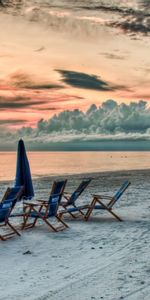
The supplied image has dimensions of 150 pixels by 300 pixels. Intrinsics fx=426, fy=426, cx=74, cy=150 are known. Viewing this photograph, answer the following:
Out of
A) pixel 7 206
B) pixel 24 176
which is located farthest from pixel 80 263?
pixel 24 176

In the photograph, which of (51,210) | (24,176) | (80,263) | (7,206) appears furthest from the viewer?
(24,176)

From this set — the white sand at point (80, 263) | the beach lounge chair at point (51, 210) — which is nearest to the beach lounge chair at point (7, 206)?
the white sand at point (80, 263)

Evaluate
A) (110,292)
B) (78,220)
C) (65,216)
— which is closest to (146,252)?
(110,292)

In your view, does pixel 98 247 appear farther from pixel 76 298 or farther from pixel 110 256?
pixel 76 298

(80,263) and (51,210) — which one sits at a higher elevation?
(51,210)

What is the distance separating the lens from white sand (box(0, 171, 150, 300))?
18.2ft

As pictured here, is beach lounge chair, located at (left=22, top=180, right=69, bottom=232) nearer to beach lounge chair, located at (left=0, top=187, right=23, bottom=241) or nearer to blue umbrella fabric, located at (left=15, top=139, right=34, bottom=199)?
beach lounge chair, located at (left=0, top=187, right=23, bottom=241)

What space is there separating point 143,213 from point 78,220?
2219 mm

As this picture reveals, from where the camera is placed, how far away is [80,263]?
686 centimetres

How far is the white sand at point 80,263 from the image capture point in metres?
5.54

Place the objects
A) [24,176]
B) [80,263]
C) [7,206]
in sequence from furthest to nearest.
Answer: [24,176] < [7,206] < [80,263]

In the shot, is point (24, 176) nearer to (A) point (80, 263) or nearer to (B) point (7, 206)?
(B) point (7, 206)

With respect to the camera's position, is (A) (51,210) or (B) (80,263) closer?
(B) (80,263)

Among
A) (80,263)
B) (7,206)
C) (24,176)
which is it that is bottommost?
(80,263)
